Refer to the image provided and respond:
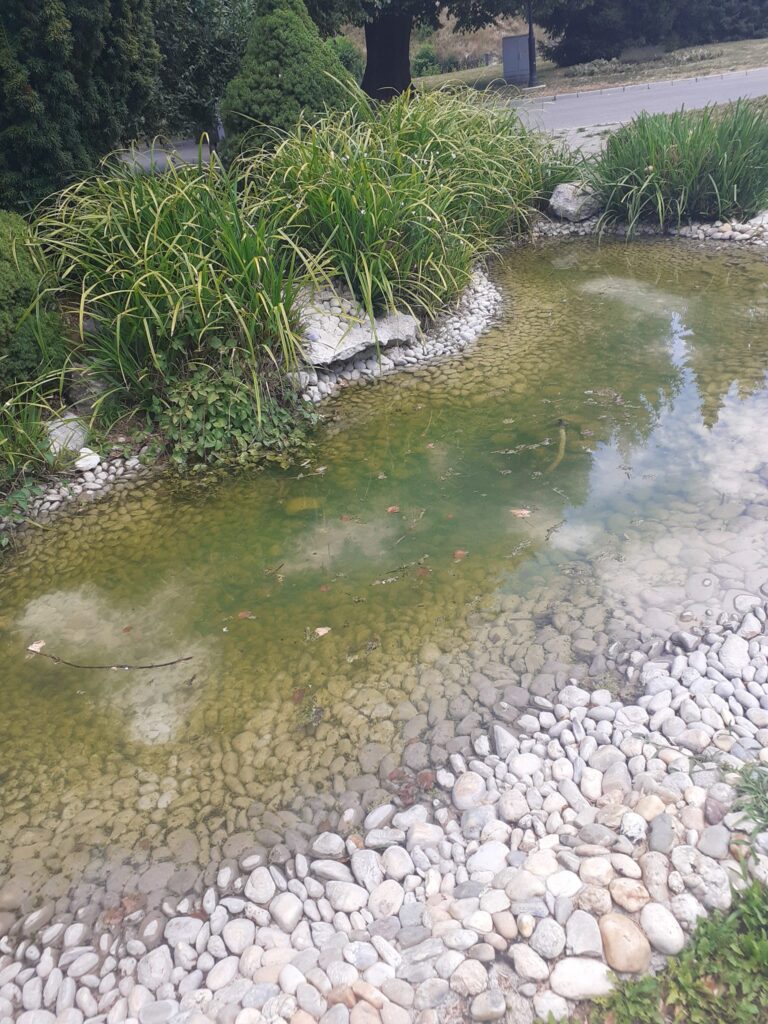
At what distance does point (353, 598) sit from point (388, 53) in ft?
43.4

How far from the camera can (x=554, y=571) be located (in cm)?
296

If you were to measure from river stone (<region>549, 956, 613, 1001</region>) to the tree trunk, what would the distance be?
535 inches

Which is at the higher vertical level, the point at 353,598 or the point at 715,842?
the point at 715,842

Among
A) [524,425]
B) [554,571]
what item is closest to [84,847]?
[554,571]

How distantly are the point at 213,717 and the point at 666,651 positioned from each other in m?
1.56

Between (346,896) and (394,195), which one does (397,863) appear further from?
(394,195)

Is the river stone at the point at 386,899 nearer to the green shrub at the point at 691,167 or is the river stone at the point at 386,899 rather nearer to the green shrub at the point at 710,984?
the green shrub at the point at 710,984

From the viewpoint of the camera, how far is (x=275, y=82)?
5.96 m

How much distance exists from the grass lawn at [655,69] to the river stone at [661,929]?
16051 millimetres

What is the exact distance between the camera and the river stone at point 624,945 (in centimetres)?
160

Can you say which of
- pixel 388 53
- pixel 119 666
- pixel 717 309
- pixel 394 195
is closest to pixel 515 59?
pixel 388 53

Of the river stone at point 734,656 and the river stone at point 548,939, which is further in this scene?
the river stone at point 734,656

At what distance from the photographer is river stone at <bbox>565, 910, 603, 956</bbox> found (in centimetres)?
165

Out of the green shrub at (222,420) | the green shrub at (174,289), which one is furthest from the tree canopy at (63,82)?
the green shrub at (222,420)
